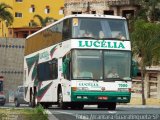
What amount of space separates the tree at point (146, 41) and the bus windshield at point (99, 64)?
21286mm

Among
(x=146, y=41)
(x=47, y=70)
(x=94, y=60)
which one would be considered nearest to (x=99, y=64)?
(x=94, y=60)

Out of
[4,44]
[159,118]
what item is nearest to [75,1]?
[4,44]

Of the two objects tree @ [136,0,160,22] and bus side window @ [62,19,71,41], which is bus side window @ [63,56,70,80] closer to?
bus side window @ [62,19,71,41]

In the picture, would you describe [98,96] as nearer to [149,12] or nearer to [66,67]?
[66,67]

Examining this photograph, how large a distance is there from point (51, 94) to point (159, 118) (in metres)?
13.9

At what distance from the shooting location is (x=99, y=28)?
30.2 m

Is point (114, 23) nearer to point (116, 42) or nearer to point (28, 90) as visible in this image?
point (116, 42)

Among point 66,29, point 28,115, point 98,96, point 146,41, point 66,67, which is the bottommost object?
point 28,115

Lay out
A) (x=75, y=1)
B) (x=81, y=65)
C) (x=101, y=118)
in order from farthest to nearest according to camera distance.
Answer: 1. (x=75, y=1)
2. (x=81, y=65)
3. (x=101, y=118)

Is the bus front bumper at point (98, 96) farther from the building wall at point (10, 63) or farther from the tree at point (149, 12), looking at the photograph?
the building wall at point (10, 63)

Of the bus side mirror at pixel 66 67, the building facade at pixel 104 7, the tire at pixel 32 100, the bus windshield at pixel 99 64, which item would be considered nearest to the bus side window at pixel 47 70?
the bus side mirror at pixel 66 67

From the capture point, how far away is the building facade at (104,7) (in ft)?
228

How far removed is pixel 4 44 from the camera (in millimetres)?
76875

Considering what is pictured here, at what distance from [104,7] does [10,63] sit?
12805 millimetres
